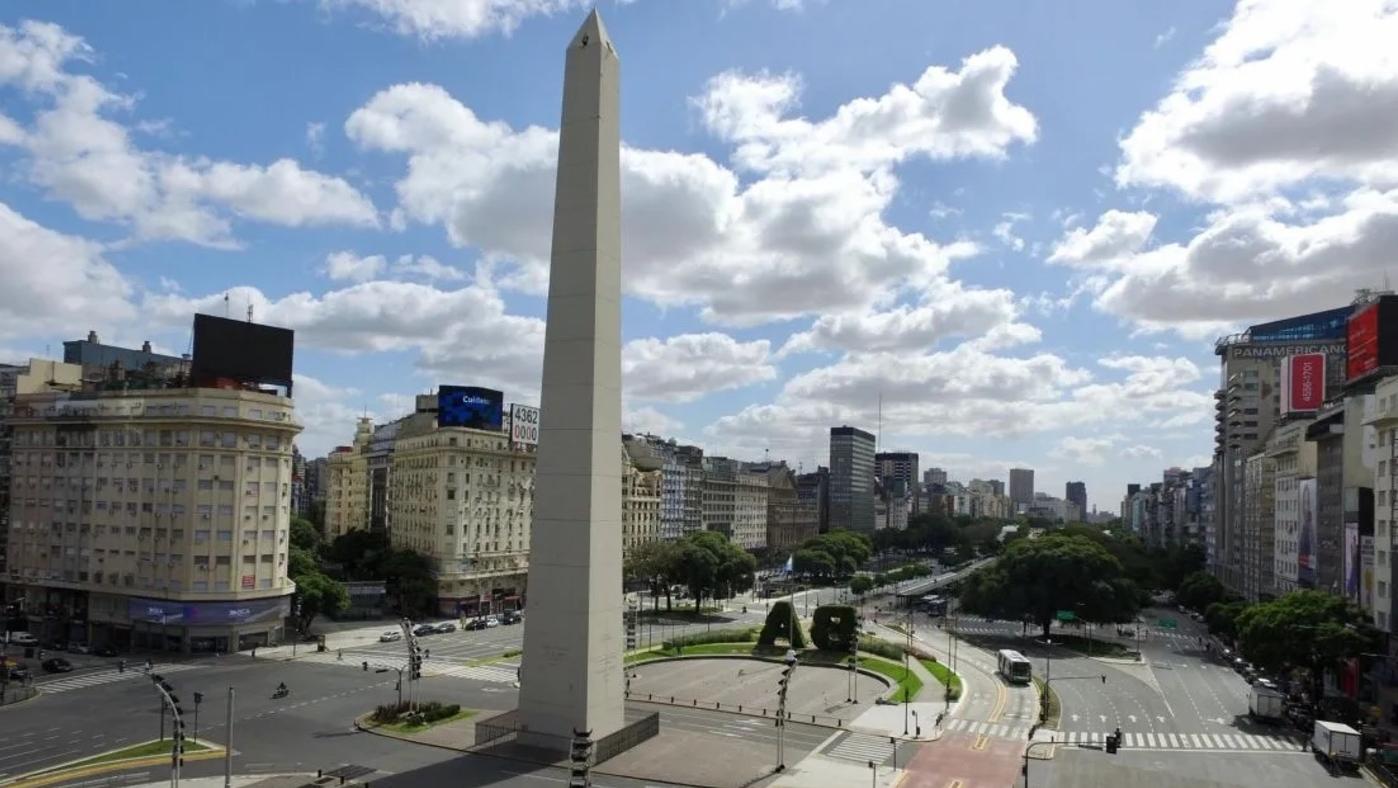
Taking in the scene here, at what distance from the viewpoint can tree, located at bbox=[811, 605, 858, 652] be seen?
74188mm

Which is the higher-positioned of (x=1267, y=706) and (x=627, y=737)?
(x=627, y=737)

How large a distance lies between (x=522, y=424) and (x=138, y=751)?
70011 mm

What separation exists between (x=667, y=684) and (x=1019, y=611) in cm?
3980

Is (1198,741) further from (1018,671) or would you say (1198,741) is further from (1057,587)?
(1057,587)

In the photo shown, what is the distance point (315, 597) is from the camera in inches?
3236

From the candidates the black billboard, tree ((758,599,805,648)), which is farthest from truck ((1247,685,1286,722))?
the black billboard

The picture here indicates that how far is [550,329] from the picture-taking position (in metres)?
43.0

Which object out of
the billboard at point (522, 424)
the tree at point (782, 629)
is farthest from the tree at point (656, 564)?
the tree at point (782, 629)

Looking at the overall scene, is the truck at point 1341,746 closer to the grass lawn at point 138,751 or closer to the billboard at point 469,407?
the grass lawn at point 138,751

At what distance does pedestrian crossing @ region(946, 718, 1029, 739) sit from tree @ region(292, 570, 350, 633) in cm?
5582

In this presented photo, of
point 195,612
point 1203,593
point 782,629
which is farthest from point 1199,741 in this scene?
point 195,612

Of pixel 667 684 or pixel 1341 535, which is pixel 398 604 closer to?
pixel 667 684

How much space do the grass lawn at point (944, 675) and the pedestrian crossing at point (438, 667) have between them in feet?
97.2

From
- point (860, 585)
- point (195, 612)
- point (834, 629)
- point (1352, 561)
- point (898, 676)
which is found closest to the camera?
point (898, 676)
